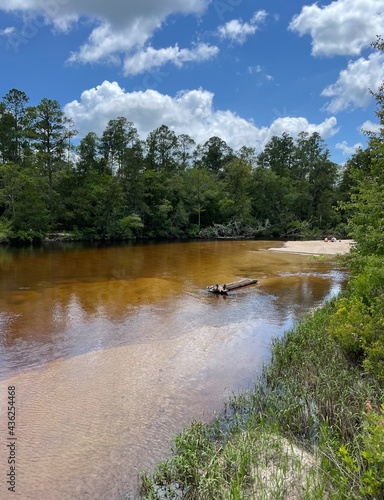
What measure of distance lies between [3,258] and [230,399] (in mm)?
22944

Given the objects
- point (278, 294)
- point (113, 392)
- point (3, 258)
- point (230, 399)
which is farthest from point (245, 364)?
point (3, 258)

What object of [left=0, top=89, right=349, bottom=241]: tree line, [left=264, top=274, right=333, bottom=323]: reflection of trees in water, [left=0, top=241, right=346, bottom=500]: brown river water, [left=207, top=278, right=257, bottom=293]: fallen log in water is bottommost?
[left=0, top=241, right=346, bottom=500]: brown river water

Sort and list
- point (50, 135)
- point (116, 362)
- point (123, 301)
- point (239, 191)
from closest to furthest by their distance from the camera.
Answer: point (116, 362) < point (123, 301) < point (50, 135) < point (239, 191)

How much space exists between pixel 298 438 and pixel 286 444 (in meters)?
0.42

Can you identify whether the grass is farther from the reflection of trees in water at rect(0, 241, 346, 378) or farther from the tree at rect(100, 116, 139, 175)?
the tree at rect(100, 116, 139, 175)

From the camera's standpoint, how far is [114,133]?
50656 millimetres

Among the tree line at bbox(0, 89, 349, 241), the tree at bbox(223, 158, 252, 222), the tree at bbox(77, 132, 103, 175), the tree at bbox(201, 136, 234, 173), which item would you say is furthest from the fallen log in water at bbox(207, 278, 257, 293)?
the tree at bbox(201, 136, 234, 173)

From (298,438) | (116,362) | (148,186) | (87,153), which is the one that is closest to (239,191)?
(148,186)

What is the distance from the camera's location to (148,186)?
1850 inches

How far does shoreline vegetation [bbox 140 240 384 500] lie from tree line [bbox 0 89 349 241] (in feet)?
95.7

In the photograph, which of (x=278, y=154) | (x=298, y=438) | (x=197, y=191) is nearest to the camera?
(x=298, y=438)

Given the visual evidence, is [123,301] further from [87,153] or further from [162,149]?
[162,149]

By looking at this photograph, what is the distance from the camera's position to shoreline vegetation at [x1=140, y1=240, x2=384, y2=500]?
330 cm

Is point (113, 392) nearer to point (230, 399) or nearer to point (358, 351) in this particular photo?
point (230, 399)
